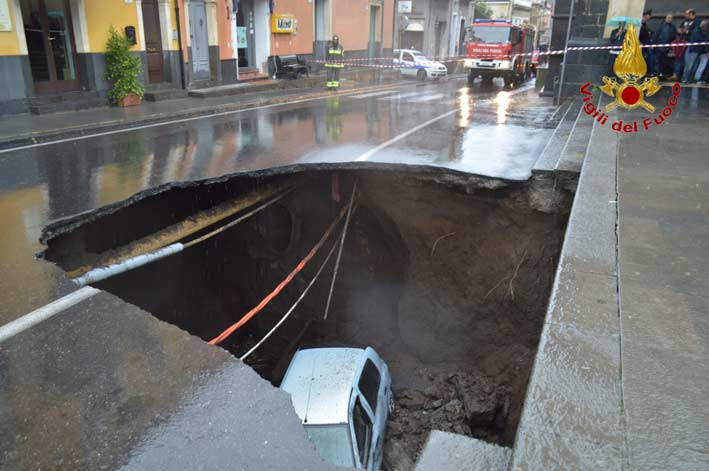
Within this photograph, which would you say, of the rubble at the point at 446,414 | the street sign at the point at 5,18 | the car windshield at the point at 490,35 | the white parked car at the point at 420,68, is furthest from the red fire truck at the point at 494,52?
the rubble at the point at 446,414

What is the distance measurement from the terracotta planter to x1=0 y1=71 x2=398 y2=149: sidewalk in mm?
255

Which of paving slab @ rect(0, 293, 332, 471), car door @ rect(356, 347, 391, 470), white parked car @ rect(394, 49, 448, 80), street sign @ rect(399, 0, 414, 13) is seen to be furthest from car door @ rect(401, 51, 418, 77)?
paving slab @ rect(0, 293, 332, 471)

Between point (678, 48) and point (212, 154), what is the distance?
10.8 meters

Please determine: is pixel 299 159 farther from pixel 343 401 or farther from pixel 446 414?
pixel 446 414

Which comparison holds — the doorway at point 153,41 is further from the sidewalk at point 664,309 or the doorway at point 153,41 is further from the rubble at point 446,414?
the sidewalk at point 664,309

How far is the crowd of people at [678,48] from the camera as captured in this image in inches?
472

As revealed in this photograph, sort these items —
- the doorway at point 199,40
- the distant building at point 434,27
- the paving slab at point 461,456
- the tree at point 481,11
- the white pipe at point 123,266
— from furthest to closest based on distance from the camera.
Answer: the tree at point 481,11, the distant building at point 434,27, the doorway at point 199,40, the white pipe at point 123,266, the paving slab at point 461,456

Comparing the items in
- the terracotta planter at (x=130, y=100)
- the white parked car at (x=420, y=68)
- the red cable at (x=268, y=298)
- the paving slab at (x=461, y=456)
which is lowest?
A: the red cable at (x=268, y=298)

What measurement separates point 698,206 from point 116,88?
45.7ft

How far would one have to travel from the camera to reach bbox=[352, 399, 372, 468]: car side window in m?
5.38

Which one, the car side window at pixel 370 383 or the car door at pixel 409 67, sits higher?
the car door at pixel 409 67

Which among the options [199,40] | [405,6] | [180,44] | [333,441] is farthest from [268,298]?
[405,6]

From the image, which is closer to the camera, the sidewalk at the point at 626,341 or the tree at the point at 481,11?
the sidewalk at the point at 626,341

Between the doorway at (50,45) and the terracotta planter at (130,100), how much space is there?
115cm
